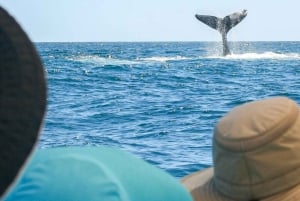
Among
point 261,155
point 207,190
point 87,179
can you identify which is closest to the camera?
point 87,179

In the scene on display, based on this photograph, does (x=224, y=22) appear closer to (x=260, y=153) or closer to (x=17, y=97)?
(x=260, y=153)

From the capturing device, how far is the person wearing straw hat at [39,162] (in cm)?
97

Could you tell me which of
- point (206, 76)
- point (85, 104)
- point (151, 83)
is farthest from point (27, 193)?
point (206, 76)

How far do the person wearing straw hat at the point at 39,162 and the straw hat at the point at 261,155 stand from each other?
2.25 ft

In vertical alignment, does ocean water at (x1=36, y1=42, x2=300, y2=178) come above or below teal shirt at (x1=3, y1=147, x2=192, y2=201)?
below

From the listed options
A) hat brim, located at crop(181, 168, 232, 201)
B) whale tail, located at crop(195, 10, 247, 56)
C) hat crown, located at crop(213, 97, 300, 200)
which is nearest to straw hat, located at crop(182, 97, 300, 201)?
hat crown, located at crop(213, 97, 300, 200)

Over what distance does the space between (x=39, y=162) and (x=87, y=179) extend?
0.11 m

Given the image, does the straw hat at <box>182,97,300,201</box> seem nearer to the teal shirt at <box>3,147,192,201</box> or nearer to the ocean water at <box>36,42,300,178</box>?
the teal shirt at <box>3,147,192,201</box>

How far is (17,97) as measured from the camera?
983 millimetres

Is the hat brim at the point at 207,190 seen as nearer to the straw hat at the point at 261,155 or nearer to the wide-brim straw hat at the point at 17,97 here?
the straw hat at the point at 261,155

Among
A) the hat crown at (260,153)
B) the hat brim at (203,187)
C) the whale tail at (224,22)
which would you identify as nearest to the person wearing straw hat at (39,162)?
the hat crown at (260,153)

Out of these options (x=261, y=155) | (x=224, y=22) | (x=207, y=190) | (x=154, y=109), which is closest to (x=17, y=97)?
(x=261, y=155)

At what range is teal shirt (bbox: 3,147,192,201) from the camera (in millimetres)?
1129

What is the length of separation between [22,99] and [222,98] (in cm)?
1817
